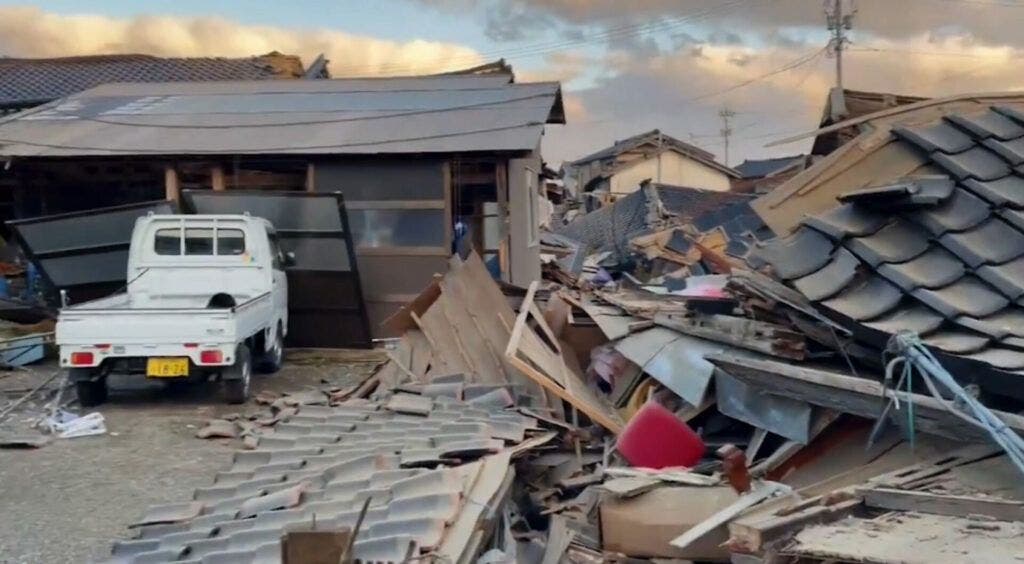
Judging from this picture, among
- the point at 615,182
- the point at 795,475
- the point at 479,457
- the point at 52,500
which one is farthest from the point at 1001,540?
the point at 615,182

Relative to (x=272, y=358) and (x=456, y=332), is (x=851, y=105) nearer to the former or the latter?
(x=456, y=332)

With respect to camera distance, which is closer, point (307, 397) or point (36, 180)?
point (307, 397)

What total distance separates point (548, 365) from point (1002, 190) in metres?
3.65

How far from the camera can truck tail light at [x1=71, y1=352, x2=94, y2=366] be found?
938 cm

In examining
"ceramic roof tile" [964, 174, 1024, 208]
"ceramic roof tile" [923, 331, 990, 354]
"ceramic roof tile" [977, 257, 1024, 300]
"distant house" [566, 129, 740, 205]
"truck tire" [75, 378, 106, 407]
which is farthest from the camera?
"distant house" [566, 129, 740, 205]

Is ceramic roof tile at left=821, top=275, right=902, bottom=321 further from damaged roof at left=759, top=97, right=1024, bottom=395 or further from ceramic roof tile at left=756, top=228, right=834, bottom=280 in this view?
ceramic roof tile at left=756, top=228, right=834, bottom=280

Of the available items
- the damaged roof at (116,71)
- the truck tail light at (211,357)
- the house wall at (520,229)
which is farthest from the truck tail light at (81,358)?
the damaged roof at (116,71)

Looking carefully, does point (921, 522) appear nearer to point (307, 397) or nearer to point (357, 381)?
point (307, 397)

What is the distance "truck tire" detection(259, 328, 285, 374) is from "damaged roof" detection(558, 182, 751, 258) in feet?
45.9

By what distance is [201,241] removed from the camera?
1166cm

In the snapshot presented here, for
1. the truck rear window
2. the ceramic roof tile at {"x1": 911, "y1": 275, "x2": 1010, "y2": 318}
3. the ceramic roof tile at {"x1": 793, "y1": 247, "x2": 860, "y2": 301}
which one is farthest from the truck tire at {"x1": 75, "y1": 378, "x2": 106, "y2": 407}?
the ceramic roof tile at {"x1": 911, "y1": 275, "x2": 1010, "y2": 318}

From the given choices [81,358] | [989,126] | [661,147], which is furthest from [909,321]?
[661,147]

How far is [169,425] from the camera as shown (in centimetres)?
916

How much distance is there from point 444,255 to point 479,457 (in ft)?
25.3
